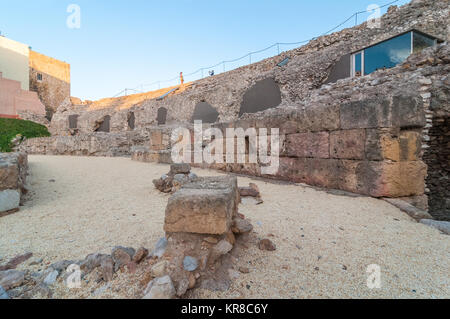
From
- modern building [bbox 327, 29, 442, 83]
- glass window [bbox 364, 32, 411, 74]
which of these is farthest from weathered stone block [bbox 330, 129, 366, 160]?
glass window [bbox 364, 32, 411, 74]

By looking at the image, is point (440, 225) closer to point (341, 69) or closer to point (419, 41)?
point (419, 41)

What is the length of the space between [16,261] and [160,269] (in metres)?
1.36

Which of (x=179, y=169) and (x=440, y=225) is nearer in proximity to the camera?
(x=440, y=225)

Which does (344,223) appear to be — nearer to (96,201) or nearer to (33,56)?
(96,201)

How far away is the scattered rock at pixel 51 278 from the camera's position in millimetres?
1487

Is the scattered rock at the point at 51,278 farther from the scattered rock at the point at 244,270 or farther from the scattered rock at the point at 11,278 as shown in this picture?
the scattered rock at the point at 244,270

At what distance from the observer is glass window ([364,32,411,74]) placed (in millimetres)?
8727

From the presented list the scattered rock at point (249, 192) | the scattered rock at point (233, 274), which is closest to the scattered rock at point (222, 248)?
the scattered rock at point (233, 274)

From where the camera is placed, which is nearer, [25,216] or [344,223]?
[344,223]

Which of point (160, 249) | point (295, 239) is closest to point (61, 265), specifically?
point (160, 249)

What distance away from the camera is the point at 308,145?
4.64 metres

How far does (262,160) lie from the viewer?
5707 mm

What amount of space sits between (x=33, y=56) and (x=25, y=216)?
3853 cm

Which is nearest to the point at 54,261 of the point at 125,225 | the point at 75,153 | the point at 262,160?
the point at 125,225
